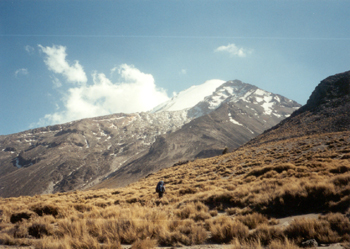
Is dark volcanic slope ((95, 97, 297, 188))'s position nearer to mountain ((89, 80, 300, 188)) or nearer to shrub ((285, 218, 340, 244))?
mountain ((89, 80, 300, 188))

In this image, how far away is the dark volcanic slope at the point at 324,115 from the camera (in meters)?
45.3

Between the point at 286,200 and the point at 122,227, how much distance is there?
6158 mm

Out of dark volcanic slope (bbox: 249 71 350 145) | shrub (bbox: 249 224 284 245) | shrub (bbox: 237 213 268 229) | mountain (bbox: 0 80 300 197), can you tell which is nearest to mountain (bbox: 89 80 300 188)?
mountain (bbox: 0 80 300 197)

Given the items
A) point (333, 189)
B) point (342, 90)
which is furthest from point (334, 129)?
point (333, 189)

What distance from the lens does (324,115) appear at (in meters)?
53.6

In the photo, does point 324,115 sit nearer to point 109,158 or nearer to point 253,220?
point 253,220

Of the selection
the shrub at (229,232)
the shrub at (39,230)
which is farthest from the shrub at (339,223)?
the shrub at (39,230)

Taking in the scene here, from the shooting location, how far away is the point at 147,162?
12706 cm

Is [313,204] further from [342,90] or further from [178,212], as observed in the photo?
[342,90]

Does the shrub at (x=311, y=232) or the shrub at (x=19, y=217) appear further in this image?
the shrub at (x=19, y=217)

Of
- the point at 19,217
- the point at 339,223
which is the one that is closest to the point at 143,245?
the point at 339,223

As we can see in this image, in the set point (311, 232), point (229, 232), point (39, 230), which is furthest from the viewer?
point (39, 230)

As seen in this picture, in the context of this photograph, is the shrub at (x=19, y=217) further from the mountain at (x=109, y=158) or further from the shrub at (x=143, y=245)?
the mountain at (x=109, y=158)

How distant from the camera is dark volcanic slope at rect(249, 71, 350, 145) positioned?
148ft
